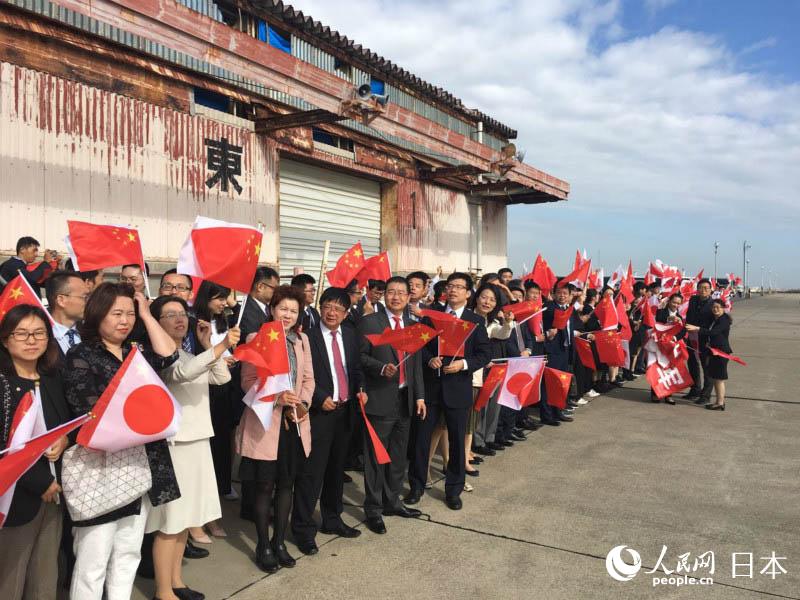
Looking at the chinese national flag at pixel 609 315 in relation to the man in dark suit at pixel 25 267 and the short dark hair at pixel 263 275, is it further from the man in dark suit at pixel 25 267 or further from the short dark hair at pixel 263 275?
the man in dark suit at pixel 25 267

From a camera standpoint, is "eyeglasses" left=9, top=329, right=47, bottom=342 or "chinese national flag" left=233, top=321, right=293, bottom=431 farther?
"chinese national flag" left=233, top=321, right=293, bottom=431

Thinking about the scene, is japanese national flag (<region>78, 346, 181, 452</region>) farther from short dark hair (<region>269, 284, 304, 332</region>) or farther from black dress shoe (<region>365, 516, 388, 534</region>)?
black dress shoe (<region>365, 516, 388, 534</region>)

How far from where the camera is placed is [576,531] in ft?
13.9

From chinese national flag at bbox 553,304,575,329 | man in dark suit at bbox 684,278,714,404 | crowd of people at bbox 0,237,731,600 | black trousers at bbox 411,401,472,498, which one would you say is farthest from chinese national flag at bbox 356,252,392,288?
man in dark suit at bbox 684,278,714,404

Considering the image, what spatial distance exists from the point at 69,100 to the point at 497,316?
593 cm

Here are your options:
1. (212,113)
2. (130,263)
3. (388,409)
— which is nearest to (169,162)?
(212,113)

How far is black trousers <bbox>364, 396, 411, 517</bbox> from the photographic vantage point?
427cm

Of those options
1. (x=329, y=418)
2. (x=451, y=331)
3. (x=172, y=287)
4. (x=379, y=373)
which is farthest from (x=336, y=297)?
(x=172, y=287)

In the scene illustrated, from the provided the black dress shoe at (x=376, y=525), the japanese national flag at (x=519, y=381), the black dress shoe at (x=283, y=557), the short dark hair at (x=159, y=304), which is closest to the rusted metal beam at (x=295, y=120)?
the japanese national flag at (x=519, y=381)

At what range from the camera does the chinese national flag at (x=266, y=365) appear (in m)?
3.46

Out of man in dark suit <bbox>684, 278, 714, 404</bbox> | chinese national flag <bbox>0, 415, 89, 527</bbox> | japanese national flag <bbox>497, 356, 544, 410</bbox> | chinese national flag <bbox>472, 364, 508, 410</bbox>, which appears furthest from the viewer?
man in dark suit <bbox>684, 278, 714, 404</bbox>

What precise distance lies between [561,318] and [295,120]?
545 cm

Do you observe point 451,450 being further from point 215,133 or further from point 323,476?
point 215,133

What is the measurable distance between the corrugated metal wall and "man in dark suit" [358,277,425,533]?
5167 mm
